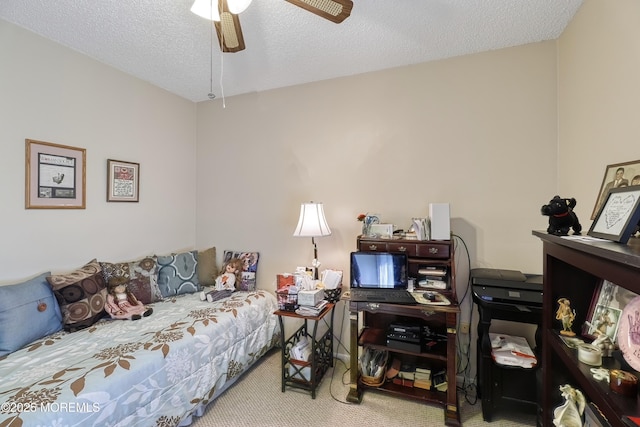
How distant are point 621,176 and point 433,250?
1.06m

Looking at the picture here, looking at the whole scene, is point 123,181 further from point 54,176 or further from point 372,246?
point 372,246

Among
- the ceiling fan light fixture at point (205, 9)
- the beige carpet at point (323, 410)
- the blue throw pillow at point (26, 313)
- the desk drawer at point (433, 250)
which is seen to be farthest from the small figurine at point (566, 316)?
the blue throw pillow at point (26, 313)

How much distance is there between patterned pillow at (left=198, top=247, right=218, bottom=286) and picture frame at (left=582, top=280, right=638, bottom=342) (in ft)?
9.44

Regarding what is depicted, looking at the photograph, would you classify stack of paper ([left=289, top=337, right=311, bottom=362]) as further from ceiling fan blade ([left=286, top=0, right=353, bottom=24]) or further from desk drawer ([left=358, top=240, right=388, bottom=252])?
ceiling fan blade ([left=286, top=0, right=353, bottom=24])

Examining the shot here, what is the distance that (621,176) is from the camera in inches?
50.8

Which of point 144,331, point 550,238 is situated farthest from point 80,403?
point 550,238

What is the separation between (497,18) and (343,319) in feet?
8.50

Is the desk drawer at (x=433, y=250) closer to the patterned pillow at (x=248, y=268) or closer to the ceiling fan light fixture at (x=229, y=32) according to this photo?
the patterned pillow at (x=248, y=268)

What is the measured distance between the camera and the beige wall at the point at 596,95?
127 centimetres

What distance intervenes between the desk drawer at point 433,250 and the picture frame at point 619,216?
3.37 feet

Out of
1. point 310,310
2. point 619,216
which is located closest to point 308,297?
point 310,310

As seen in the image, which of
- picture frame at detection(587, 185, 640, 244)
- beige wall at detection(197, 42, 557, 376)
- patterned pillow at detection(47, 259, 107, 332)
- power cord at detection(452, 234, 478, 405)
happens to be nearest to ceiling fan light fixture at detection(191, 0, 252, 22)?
beige wall at detection(197, 42, 557, 376)

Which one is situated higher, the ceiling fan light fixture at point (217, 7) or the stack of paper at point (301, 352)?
the ceiling fan light fixture at point (217, 7)

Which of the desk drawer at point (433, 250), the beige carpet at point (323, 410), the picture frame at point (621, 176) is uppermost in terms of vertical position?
the picture frame at point (621, 176)
